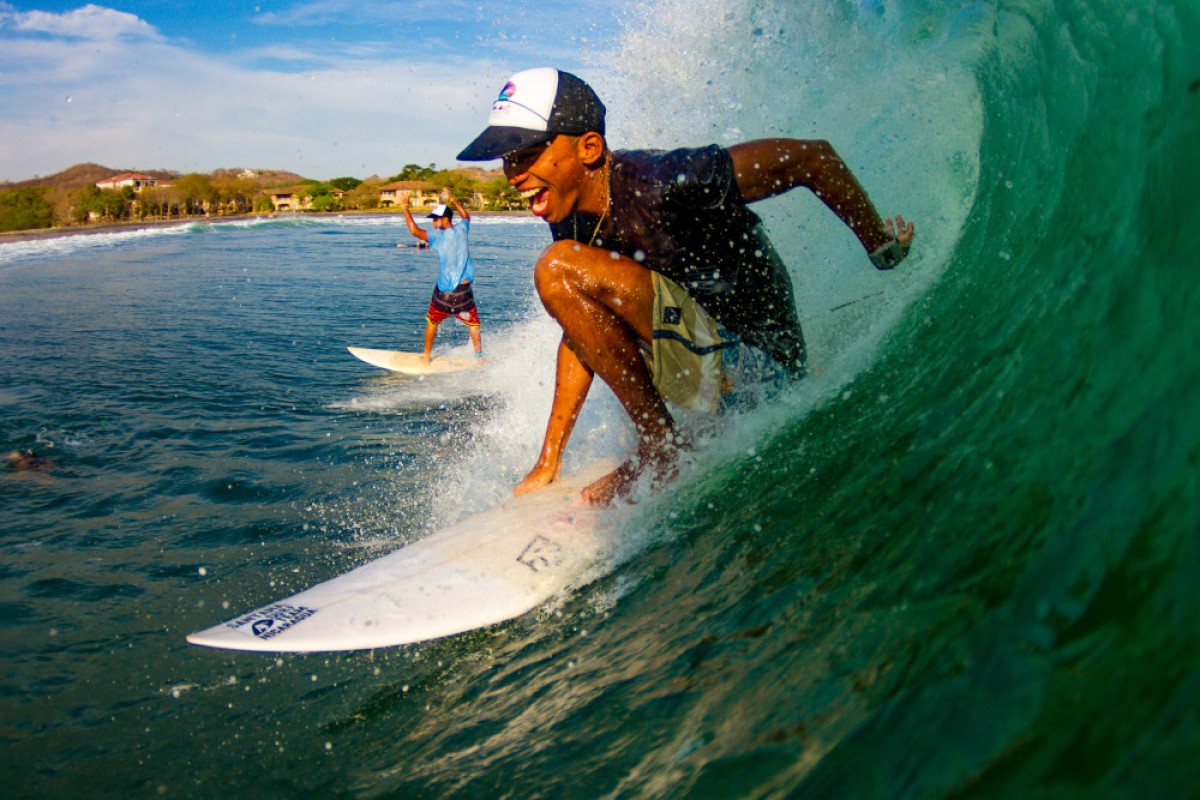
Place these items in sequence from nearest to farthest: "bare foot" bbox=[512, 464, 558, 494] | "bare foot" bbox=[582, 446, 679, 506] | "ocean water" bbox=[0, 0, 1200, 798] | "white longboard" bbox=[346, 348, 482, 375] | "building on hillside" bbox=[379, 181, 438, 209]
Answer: "ocean water" bbox=[0, 0, 1200, 798] < "bare foot" bbox=[582, 446, 679, 506] < "bare foot" bbox=[512, 464, 558, 494] < "white longboard" bbox=[346, 348, 482, 375] < "building on hillside" bbox=[379, 181, 438, 209]

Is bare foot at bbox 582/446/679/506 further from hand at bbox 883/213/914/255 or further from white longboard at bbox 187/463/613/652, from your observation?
hand at bbox 883/213/914/255

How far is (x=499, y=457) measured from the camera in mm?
4672

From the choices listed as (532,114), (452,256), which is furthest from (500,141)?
(452,256)

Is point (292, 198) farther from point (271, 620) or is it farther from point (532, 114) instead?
point (271, 620)

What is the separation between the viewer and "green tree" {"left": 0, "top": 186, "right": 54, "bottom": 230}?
61.8 metres

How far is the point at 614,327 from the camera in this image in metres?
2.98

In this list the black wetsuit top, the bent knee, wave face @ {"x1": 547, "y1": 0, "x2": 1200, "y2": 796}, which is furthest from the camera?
the bent knee

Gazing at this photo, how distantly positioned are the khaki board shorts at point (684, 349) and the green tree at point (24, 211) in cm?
7222

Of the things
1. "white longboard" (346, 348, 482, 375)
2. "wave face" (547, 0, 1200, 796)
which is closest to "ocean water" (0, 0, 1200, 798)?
"wave face" (547, 0, 1200, 796)

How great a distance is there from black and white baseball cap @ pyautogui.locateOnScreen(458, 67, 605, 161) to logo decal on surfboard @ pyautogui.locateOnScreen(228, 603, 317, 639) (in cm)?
160

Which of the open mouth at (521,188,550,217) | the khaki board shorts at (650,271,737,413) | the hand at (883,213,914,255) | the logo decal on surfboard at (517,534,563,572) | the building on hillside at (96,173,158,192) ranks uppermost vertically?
the building on hillside at (96,173,158,192)

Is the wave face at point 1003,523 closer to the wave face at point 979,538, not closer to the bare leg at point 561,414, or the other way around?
the wave face at point 979,538

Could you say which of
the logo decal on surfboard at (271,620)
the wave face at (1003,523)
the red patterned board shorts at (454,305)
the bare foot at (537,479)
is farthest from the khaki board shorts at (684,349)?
the red patterned board shorts at (454,305)

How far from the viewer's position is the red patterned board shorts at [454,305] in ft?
32.9
